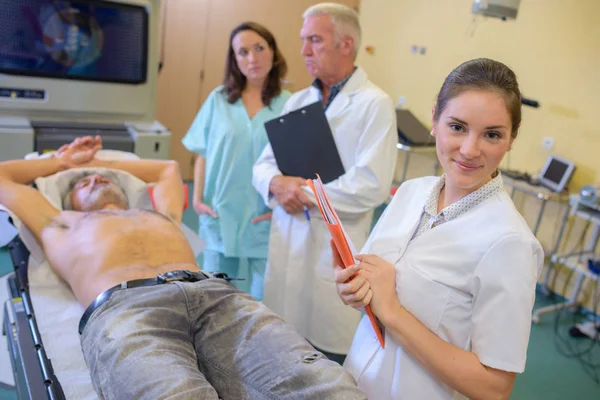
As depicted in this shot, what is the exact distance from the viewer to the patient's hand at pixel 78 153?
2104 mm

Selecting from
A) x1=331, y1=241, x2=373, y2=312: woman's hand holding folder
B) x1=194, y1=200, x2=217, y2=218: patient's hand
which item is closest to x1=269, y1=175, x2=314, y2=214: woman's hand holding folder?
x1=194, y1=200, x2=217, y2=218: patient's hand

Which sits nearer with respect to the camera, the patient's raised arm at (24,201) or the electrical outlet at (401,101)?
the patient's raised arm at (24,201)

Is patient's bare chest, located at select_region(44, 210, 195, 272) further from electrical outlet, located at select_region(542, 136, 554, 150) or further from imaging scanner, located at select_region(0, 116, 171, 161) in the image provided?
electrical outlet, located at select_region(542, 136, 554, 150)

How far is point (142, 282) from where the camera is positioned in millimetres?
1482

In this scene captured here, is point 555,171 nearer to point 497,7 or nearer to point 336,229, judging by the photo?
point 497,7

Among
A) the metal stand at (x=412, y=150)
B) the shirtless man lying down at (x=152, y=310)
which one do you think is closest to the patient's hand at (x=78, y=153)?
the shirtless man lying down at (x=152, y=310)

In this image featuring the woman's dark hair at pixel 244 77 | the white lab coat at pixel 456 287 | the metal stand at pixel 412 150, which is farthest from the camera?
the metal stand at pixel 412 150

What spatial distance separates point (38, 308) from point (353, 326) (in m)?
1.20

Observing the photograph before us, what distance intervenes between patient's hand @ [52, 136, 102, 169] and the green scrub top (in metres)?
0.46

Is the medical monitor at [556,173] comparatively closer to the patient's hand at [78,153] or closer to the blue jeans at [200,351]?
the blue jeans at [200,351]

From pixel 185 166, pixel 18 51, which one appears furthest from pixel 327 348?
pixel 185 166

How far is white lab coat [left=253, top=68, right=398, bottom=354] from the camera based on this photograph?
189 centimetres

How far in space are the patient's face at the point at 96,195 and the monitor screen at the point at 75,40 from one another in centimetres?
84

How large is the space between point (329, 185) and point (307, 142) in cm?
21
